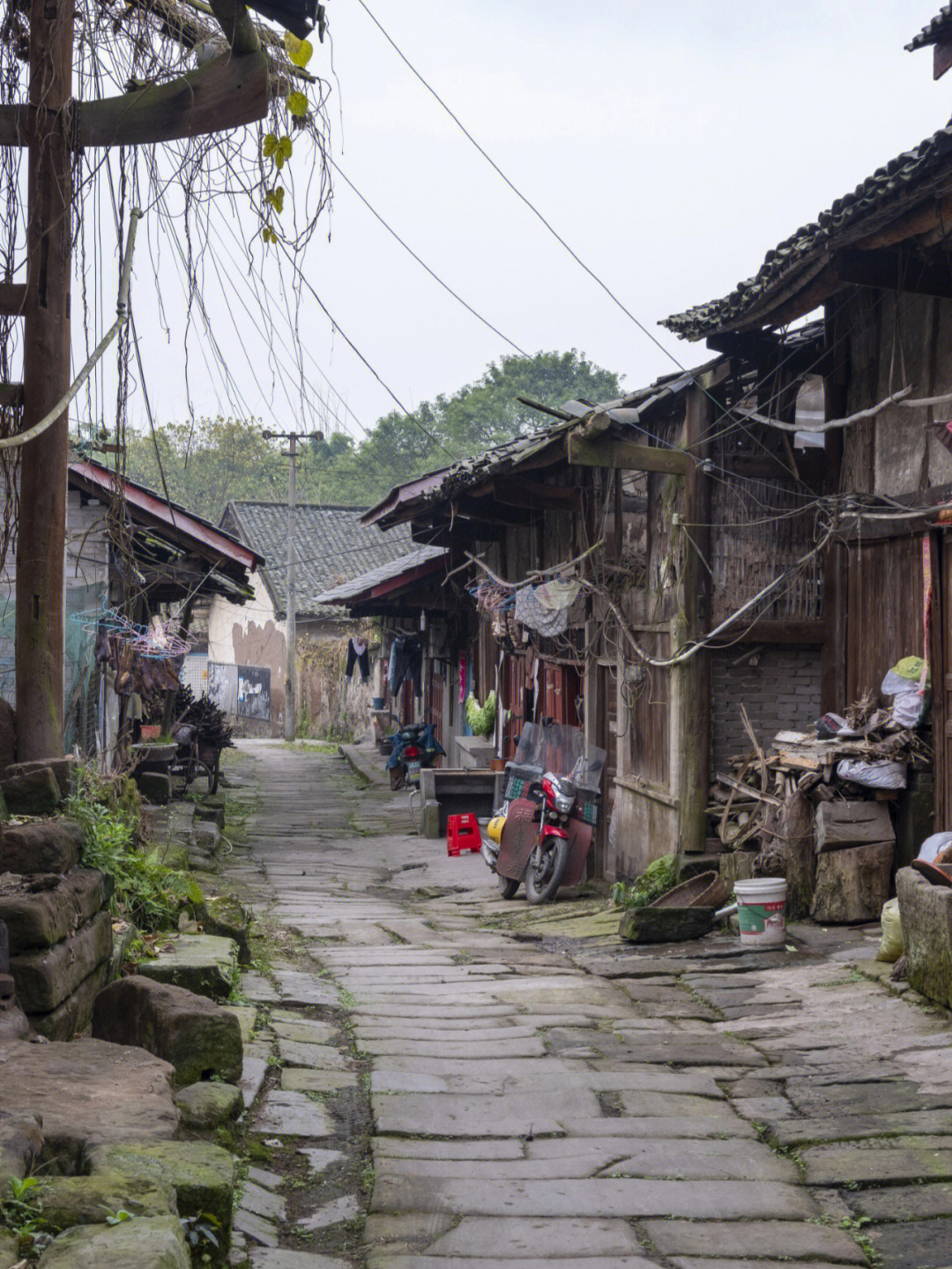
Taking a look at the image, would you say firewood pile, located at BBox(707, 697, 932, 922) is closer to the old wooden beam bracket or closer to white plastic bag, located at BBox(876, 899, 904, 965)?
white plastic bag, located at BBox(876, 899, 904, 965)

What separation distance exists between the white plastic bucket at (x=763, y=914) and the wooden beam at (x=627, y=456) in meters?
3.57

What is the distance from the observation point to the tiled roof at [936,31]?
8.37 m

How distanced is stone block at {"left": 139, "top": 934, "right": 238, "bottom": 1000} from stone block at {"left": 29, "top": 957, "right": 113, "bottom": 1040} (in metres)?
0.40

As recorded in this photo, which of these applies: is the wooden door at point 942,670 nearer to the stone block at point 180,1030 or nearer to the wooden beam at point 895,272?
the wooden beam at point 895,272

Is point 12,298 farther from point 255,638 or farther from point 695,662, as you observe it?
point 255,638

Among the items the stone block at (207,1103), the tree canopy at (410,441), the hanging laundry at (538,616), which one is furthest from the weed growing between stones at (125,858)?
the tree canopy at (410,441)

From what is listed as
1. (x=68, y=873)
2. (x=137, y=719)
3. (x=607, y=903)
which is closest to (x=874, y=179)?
(x=68, y=873)

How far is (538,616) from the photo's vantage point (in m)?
14.0

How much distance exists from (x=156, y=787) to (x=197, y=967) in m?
11.7

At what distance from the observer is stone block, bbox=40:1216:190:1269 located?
260 cm

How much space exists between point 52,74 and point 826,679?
7256mm

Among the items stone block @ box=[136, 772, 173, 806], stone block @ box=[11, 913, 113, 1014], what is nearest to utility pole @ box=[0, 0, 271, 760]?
stone block @ box=[11, 913, 113, 1014]

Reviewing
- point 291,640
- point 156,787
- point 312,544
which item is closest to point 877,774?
point 156,787

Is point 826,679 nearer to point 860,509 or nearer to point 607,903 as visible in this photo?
point 860,509
